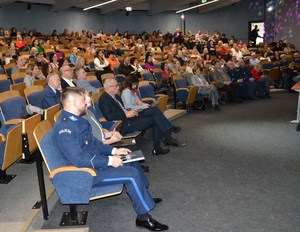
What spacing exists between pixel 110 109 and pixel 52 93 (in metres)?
0.74

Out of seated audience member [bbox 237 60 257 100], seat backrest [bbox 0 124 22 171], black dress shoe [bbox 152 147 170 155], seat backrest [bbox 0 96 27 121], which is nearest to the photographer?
seat backrest [bbox 0 124 22 171]

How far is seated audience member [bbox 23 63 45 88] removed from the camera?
18.9 ft

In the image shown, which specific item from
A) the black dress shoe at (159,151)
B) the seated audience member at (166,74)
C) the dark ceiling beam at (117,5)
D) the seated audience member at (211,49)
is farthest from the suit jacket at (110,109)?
the dark ceiling beam at (117,5)

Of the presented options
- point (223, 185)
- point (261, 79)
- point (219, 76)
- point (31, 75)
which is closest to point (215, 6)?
point (261, 79)

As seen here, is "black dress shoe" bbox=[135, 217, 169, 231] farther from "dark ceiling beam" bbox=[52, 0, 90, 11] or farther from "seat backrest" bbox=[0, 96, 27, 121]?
"dark ceiling beam" bbox=[52, 0, 90, 11]

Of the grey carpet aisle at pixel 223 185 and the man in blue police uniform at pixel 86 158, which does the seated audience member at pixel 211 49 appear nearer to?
the grey carpet aisle at pixel 223 185

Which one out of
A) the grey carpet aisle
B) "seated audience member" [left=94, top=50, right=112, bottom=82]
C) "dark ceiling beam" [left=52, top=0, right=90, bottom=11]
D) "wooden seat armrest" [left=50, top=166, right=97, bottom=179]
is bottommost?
the grey carpet aisle

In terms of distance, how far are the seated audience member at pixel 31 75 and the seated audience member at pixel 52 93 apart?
55.5 inches

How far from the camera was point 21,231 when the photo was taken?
2.63 metres

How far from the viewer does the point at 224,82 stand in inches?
336

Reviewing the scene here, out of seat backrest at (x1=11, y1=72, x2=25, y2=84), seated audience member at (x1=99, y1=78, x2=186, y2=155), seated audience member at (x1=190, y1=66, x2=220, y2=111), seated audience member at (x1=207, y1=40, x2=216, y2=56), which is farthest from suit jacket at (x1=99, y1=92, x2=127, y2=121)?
seated audience member at (x1=207, y1=40, x2=216, y2=56)

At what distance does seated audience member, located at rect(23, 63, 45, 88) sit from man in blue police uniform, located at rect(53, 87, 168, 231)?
129 inches

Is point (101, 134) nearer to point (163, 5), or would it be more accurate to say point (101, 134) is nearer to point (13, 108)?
point (13, 108)

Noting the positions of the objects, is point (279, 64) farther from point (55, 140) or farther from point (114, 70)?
point (55, 140)
